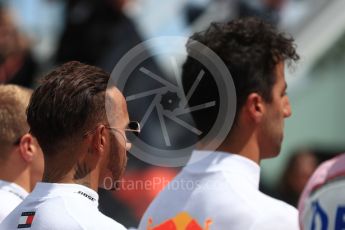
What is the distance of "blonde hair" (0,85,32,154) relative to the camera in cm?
495

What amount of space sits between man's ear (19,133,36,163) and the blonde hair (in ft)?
0.10

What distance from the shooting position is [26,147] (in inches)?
195

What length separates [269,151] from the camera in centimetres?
439

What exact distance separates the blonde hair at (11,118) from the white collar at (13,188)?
0.17 m

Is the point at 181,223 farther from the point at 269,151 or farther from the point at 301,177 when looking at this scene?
the point at 301,177

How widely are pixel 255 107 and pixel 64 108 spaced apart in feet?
3.60

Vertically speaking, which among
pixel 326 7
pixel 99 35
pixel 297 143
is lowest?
pixel 297 143

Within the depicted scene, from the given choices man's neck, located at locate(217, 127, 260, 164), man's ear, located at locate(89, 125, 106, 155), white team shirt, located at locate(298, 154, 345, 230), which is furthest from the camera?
man's neck, located at locate(217, 127, 260, 164)

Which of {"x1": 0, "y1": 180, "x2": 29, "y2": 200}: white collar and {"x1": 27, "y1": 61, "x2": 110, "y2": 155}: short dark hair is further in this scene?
{"x1": 0, "y1": 180, "x2": 29, "y2": 200}: white collar

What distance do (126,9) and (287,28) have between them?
1619 millimetres

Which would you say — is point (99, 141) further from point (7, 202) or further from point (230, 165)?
point (7, 202)

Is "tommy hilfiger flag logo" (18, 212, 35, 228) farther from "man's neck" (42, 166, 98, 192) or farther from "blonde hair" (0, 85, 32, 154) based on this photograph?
"blonde hair" (0, 85, 32, 154)

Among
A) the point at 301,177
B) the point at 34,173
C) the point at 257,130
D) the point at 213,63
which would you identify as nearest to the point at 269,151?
the point at 257,130

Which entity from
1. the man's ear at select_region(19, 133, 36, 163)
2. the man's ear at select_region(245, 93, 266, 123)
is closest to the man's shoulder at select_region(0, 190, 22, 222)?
the man's ear at select_region(19, 133, 36, 163)
